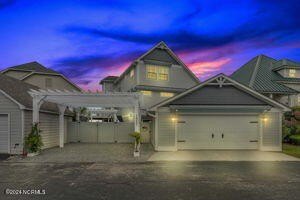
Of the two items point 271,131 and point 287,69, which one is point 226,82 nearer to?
point 271,131

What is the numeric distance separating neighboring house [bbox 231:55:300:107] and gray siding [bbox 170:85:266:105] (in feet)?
36.6

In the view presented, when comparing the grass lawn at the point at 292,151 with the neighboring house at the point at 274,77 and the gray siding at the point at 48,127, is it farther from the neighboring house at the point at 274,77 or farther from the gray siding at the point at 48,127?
the gray siding at the point at 48,127

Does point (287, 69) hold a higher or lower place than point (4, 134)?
higher

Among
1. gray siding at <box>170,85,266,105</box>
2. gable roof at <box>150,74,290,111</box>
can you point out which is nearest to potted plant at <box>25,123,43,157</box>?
gable roof at <box>150,74,290,111</box>

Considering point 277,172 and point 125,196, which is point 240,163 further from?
point 125,196

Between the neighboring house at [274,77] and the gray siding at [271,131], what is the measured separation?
10868mm

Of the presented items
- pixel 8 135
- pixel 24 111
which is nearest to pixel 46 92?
pixel 24 111

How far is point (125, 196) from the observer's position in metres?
7.83

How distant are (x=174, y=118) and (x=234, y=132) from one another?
4.15 m

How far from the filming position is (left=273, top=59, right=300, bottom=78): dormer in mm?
34250

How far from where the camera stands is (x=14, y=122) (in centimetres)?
1702

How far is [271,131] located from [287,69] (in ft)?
58.8

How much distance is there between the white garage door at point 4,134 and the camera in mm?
16984


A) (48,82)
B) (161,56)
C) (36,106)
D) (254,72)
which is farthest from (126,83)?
(36,106)
